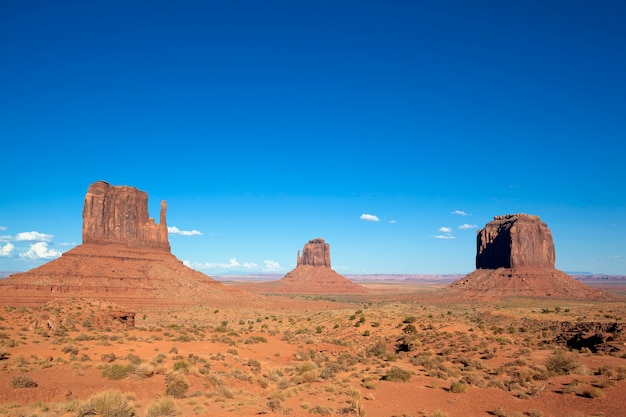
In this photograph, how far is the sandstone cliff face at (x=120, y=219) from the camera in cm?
8150

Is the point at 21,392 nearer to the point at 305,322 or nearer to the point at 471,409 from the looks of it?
the point at 471,409

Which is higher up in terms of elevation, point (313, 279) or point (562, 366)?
point (562, 366)

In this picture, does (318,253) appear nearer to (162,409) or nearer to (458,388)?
(458,388)

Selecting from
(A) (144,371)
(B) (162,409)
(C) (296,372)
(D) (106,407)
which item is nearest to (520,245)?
(C) (296,372)

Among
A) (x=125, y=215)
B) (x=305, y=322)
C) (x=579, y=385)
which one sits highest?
(x=125, y=215)

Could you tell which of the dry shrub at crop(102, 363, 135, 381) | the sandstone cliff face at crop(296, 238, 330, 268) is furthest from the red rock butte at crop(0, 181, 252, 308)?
the sandstone cliff face at crop(296, 238, 330, 268)

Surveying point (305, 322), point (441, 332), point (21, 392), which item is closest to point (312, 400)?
point (21, 392)

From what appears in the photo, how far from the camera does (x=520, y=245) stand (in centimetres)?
10569

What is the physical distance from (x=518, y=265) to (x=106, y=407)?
364ft

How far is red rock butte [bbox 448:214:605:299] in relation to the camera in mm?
92688

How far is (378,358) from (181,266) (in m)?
69.4

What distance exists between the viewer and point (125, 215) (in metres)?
85.2

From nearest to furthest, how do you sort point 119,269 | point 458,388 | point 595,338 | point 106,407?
point 106,407
point 458,388
point 595,338
point 119,269

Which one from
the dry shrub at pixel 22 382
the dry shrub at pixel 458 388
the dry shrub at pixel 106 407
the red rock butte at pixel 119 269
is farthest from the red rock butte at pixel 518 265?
the dry shrub at pixel 22 382
